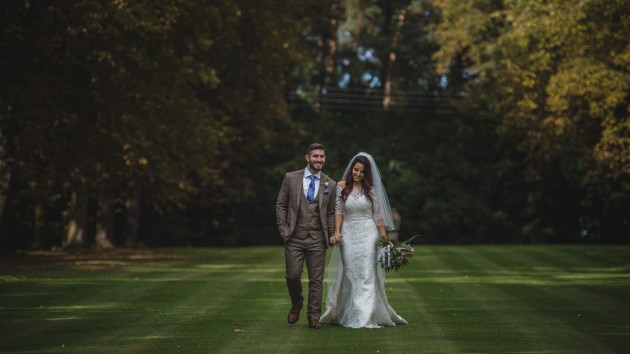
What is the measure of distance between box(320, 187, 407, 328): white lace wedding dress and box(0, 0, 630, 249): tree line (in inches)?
487

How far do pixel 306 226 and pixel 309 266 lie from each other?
51cm

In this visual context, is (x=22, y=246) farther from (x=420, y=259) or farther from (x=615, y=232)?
(x=615, y=232)

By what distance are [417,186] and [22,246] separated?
2119cm

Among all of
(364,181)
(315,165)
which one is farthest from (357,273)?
(315,165)

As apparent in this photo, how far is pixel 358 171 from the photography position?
43.9ft

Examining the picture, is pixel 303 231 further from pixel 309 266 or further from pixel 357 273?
pixel 357 273

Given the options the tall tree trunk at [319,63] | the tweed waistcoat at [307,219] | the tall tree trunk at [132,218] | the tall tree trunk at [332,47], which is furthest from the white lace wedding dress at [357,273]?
the tall tree trunk at [319,63]

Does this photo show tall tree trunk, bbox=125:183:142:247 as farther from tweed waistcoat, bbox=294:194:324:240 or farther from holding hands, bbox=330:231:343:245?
tweed waistcoat, bbox=294:194:324:240

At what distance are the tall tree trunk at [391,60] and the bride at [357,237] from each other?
44.5m

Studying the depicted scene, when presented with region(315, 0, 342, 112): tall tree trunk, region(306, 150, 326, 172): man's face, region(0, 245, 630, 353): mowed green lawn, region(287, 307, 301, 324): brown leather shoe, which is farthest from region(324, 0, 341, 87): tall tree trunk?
region(287, 307, 301, 324): brown leather shoe

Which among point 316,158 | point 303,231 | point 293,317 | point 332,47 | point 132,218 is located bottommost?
point 293,317

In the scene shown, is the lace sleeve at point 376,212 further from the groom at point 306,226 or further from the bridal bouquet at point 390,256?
the groom at point 306,226

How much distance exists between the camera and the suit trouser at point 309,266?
502 inches

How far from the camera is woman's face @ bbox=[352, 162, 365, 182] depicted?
1337 cm
